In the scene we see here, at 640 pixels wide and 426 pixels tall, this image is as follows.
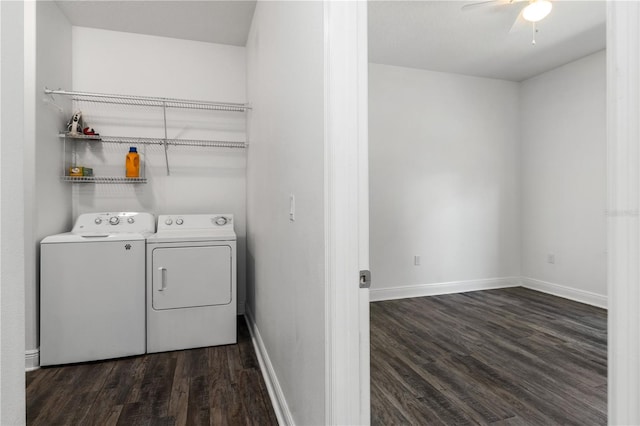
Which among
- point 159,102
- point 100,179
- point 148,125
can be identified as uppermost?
point 159,102

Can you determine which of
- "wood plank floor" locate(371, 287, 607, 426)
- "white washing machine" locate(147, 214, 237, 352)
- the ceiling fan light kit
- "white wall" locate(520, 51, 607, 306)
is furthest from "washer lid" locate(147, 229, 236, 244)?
"white wall" locate(520, 51, 607, 306)

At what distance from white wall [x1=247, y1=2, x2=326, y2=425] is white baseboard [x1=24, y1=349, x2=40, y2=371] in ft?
4.60

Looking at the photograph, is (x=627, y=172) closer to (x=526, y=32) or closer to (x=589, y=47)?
(x=526, y=32)

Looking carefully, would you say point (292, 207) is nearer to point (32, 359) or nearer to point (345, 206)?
point (345, 206)

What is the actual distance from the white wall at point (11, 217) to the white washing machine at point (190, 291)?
1.73m

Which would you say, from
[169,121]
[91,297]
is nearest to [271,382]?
[91,297]

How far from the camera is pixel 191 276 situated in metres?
2.53

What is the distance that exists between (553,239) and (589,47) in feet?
6.42

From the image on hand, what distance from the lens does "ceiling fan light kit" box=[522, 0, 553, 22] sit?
2391mm

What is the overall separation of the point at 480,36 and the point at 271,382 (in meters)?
3.24

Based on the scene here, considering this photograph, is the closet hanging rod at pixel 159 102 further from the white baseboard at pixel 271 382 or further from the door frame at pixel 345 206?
the door frame at pixel 345 206

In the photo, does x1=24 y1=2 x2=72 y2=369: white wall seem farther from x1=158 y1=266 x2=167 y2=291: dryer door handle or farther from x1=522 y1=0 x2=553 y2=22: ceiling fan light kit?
x1=522 y1=0 x2=553 y2=22: ceiling fan light kit

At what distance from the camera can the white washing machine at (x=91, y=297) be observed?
7.38 ft

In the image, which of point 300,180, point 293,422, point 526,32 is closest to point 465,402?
point 293,422
